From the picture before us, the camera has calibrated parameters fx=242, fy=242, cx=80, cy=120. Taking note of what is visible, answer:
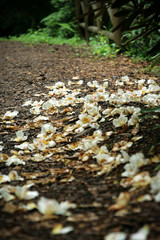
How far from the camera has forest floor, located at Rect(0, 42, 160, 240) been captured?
95cm

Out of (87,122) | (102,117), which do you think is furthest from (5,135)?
(102,117)

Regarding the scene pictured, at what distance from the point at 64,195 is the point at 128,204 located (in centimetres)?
36

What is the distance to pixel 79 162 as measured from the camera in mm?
1612

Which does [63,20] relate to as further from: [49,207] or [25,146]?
[49,207]

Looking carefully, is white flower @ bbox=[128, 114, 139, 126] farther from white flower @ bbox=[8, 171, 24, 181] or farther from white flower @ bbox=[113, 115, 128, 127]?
white flower @ bbox=[8, 171, 24, 181]

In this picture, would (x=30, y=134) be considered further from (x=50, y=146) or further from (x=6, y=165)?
(x=6, y=165)

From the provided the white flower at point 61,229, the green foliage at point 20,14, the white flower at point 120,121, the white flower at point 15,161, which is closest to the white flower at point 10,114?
the white flower at point 15,161

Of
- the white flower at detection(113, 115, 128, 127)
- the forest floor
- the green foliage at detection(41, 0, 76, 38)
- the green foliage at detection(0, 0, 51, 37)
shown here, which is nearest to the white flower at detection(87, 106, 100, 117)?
the forest floor

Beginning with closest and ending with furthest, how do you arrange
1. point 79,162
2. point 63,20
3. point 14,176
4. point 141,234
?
1. point 141,234
2. point 14,176
3. point 79,162
4. point 63,20

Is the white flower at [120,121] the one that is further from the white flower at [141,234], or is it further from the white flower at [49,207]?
the white flower at [141,234]

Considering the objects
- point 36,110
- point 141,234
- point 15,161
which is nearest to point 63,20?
point 36,110

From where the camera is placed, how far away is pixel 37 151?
1882 millimetres

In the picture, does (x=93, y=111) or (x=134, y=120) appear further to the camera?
(x=93, y=111)

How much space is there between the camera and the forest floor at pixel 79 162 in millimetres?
947
